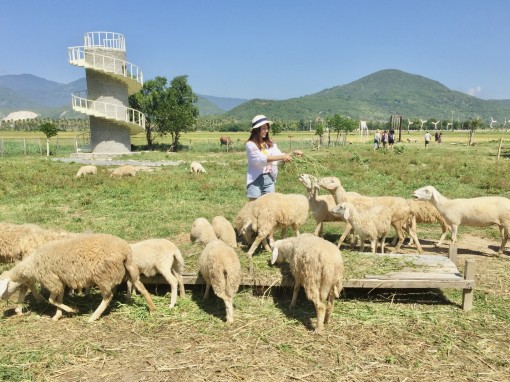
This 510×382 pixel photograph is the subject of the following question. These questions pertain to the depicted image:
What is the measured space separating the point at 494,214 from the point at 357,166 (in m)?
15.9

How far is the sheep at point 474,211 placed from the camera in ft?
32.0

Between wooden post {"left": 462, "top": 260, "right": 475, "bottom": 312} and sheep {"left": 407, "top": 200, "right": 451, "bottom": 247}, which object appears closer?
wooden post {"left": 462, "top": 260, "right": 475, "bottom": 312}

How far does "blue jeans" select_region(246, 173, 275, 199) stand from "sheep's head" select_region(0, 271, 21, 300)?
4810mm

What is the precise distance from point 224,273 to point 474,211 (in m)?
7.01

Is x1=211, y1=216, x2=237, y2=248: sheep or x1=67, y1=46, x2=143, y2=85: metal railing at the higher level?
x1=67, y1=46, x2=143, y2=85: metal railing

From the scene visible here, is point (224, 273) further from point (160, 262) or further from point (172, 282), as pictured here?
point (160, 262)

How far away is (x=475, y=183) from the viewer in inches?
772

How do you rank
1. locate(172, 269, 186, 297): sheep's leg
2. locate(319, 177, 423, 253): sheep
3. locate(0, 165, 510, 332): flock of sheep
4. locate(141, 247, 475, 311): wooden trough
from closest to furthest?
1. locate(0, 165, 510, 332): flock of sheep
2. locate(141, 247, 475, 311): wooden trough
3. locate(172, 269, 186, 297): sheep's leg
4. locate(319, 177, 423, 253): sheep

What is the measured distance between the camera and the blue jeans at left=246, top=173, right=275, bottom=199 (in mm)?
9016

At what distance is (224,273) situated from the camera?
6.50 metres

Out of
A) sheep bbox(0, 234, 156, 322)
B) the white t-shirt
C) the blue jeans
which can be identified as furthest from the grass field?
the white t-shirt

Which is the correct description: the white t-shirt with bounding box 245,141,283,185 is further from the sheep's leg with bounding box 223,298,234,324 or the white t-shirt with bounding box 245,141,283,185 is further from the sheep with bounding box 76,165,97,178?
the sheep with bounding box 76,165,97,178

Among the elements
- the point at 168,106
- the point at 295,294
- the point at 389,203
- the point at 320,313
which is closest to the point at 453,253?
the point at 389,203

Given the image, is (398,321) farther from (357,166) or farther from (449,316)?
(357,166)
